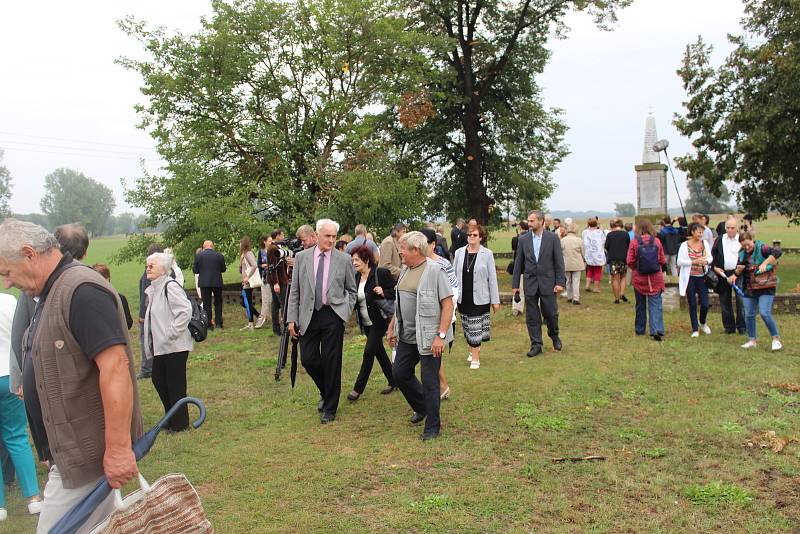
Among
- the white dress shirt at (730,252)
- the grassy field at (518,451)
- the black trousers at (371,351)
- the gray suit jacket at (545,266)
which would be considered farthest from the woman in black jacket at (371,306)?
the white dress shirt at (730,252)

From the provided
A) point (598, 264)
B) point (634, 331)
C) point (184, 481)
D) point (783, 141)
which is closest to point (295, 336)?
point (184, 481)

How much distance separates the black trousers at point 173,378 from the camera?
264 inches

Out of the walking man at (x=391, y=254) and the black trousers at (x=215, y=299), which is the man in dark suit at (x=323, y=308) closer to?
the walking man at (x=391, y=254)

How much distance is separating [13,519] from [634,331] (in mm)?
9215

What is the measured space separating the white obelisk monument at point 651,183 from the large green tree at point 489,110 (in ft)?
16.5

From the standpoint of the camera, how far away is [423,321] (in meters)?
5.98

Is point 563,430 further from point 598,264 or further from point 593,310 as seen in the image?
point 598,264

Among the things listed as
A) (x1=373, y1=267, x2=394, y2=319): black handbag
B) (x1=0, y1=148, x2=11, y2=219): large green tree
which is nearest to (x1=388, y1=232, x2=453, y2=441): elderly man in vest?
(x1=373, y1=267, x2=394, y2=319): black handbag

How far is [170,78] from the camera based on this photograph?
1694 cm

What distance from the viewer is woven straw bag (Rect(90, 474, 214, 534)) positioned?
2709 millimetres

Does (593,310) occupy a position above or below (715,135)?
below

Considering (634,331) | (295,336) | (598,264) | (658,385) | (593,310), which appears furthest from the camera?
(598,264)

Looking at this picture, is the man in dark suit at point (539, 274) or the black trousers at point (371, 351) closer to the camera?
the black trousers at point (371, 351)

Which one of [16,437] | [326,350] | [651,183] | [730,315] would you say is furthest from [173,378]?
[651,183]
